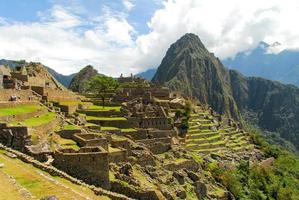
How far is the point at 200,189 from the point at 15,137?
20568 mm

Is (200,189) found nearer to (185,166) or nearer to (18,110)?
(185,166)

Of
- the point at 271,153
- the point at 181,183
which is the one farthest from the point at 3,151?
the point at 271,153

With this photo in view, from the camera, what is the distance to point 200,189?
122 feet

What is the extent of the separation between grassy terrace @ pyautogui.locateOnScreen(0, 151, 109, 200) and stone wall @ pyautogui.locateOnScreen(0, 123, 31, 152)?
Answer: 2547 millimetres

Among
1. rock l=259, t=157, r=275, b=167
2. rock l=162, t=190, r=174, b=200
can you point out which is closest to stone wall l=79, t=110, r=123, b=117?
rock l=162, t=190, r=174, b=200

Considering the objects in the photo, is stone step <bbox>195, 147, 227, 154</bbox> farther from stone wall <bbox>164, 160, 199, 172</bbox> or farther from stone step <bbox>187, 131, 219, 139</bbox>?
stone wall <bbox>164, 160, 199, 172</bbox>

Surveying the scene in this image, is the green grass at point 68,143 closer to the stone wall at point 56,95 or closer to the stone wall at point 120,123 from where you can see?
the stone wall at point 120,123

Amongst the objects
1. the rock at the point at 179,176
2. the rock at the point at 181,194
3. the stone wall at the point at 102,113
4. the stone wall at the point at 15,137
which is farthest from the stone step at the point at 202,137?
the stone wall at the point at 15,137

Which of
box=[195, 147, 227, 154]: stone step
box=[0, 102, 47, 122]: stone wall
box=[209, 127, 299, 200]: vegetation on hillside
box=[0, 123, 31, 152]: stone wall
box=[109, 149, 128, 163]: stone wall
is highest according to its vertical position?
box=[0, 102, 47, 122]: stone wall

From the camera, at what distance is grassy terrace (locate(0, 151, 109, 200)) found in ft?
46.6

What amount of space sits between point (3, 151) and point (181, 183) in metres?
19.5

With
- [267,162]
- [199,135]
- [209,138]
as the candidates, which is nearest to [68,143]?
[199,135]

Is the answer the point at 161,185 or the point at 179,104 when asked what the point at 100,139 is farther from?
the point at 179,104

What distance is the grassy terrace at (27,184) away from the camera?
14.2 m
